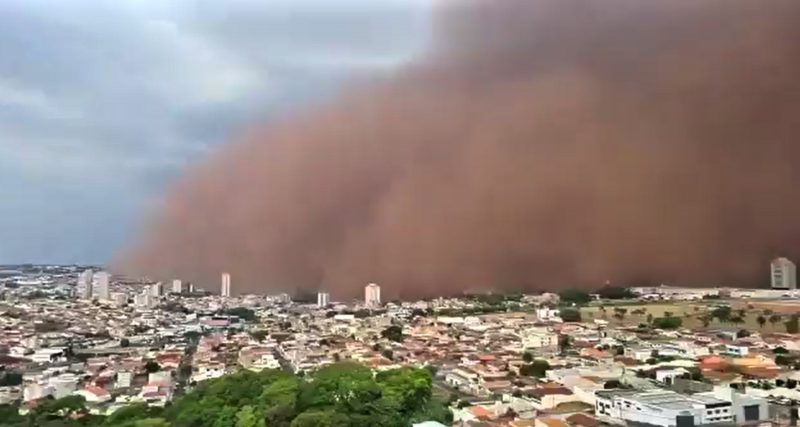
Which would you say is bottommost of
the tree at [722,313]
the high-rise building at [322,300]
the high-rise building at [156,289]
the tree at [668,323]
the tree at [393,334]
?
the tree at [393,334]

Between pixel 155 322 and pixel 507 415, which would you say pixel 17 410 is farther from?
pixel 155 322

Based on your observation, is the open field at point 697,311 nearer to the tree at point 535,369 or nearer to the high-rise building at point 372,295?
the high-rise building at point 372,295

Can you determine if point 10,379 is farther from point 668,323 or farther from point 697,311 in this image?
point 697,311

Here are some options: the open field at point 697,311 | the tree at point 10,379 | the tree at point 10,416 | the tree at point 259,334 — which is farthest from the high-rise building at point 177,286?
the tree at point 10,416

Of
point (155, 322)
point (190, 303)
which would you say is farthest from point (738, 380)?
point (190, 303)

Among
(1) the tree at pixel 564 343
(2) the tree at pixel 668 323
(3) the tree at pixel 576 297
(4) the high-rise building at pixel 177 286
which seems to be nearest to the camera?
(1) the tree at pixel 564 343

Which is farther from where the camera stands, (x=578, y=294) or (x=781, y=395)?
(x=578, y=294)

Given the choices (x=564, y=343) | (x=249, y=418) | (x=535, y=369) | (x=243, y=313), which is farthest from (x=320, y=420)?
(x=243, y=313)
